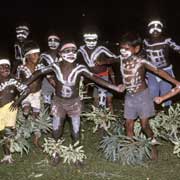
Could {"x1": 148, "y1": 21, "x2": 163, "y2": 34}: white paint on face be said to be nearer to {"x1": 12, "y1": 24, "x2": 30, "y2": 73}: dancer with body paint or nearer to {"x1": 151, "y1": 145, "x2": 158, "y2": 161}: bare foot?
{"x1": 151, "y1": 145, "x2": 158, "y2": 161}: bare foot

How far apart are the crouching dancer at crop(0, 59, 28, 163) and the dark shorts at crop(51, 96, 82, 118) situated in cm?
50

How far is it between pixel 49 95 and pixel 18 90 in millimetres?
1713

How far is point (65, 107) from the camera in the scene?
24.2 feet

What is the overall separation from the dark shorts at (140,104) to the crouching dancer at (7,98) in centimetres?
146

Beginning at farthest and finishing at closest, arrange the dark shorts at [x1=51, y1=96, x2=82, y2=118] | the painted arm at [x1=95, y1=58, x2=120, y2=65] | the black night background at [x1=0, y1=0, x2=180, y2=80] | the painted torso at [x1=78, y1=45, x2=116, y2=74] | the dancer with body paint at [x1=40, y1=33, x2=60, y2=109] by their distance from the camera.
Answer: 1. the black night background at [x1=0, y1=0, x2=180, y2=80]
2. the dancer with body paint at [x1=40, y1=33, x2=60, y2=109]
3. the painted torso at [x1=78, y1=45, x2=116, y2=74]
4. the painted arm at [x1=95, y1=58, x2=120, y2=65]
5. the dark shorts at [x1=51, y1=96, x2=82, y2=118]

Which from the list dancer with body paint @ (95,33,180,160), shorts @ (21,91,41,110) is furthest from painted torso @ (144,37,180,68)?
shorts @ (21,91,41,110)

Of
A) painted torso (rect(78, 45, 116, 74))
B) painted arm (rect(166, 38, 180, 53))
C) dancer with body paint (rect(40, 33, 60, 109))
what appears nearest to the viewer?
painted arm (rect(166, 38, 180, 53))

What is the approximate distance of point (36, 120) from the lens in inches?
325

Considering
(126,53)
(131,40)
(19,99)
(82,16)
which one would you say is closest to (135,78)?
(126,53)

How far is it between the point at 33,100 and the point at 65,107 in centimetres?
96

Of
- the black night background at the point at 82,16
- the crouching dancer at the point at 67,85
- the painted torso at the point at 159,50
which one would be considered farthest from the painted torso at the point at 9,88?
the black night background at the point at 82,16

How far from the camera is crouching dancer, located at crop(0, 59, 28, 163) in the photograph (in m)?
7.37

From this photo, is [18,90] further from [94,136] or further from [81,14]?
[81,14]

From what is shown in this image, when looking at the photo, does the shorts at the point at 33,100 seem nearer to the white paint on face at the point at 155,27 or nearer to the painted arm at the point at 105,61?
the painted arm at the point at 105,61
